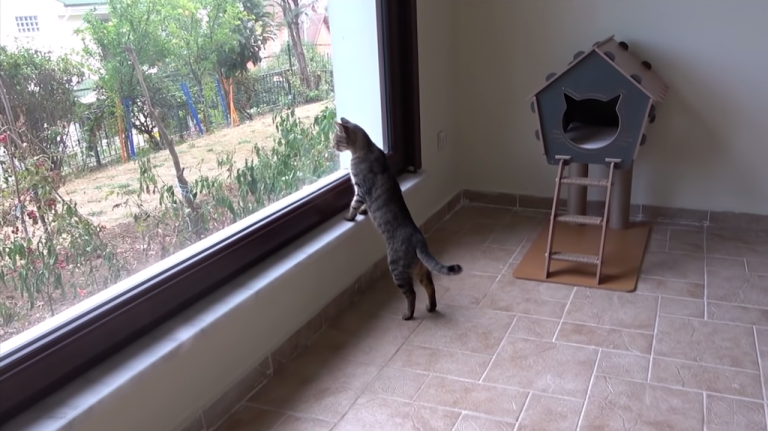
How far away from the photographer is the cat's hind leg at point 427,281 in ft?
7.71

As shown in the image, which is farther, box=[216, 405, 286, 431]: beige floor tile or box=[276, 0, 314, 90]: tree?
box=[276, 0, 314, 90]: tree

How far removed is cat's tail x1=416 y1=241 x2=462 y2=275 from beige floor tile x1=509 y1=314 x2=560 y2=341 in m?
0.31

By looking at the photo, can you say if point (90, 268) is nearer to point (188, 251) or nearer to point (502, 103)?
point (188, 251)

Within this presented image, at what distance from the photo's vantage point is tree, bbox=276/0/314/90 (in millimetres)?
2371

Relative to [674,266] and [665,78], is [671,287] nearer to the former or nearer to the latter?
[674,266]

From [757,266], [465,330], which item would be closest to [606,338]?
[465,330]


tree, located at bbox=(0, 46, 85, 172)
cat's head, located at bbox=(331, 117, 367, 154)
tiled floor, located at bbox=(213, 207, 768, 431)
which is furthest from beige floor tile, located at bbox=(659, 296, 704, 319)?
tree, located at bbox=(0, 46, 85, 172)

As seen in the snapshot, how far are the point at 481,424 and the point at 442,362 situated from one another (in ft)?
1.11

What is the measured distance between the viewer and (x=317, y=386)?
2.05 m

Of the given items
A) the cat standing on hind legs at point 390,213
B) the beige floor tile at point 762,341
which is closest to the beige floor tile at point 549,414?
the cat standing on hind legs at point 390,213

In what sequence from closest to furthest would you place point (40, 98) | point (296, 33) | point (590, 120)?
1. point (40, 98)
2. point (296, 33)
3. point (590, 120)

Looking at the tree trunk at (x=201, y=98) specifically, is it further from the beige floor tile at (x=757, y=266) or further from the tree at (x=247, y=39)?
the beige floor tile at (x=757, y=266)

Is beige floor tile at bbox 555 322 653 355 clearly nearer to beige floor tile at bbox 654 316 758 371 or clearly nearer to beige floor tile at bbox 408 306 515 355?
beige floor tile at bbox 654 316 758 371

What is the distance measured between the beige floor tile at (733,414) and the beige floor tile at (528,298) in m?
0.63
